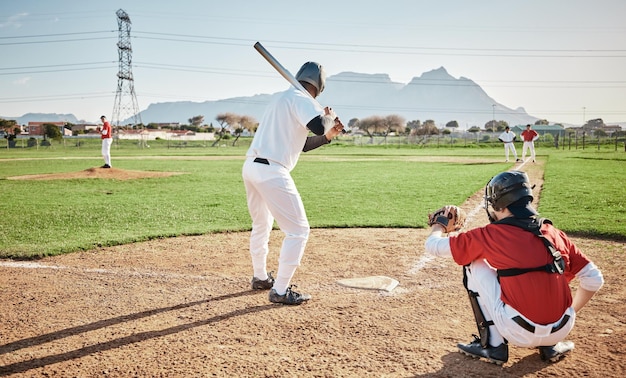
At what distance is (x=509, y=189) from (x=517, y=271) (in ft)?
1.86

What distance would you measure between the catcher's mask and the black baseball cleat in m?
1.11

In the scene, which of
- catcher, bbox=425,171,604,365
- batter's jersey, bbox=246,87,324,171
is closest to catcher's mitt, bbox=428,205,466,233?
catcher, bbox=425,171,604,365

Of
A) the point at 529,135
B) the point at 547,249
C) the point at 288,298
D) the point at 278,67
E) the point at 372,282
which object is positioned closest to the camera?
the point at 547,249

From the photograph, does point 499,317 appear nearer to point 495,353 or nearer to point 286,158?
point 495,353

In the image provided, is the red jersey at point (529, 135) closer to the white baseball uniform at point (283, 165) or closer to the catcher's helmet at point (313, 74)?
the catcher's helmet at point (313, 74)

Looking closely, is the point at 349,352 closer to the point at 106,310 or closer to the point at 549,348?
the point at 549,348

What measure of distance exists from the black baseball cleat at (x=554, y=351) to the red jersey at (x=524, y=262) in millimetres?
403

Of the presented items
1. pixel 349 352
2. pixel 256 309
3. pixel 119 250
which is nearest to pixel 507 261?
pixel 349 352

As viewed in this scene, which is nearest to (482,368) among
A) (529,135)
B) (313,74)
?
(313,74)

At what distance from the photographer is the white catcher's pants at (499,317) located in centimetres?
334

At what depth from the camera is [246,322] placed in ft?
14.6

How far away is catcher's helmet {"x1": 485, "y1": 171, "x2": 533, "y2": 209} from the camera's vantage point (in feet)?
10.7

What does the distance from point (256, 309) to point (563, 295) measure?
2804mm

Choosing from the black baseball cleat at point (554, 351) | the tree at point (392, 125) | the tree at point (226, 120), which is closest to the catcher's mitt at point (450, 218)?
the black baseball cleat at point (554, 351)
